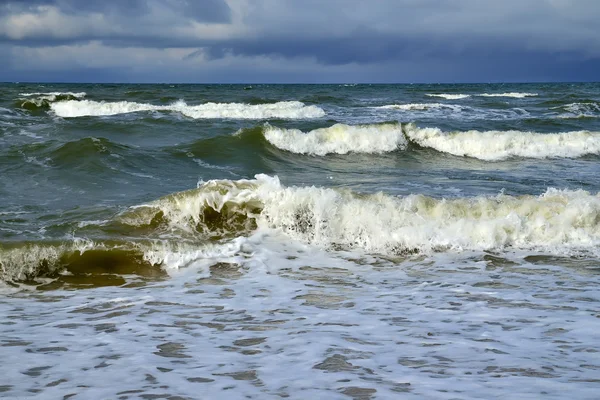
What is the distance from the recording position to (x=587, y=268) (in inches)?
265

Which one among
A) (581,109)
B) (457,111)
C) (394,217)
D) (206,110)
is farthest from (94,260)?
(581,109)

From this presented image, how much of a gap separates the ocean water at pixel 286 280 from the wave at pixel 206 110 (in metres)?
11.8

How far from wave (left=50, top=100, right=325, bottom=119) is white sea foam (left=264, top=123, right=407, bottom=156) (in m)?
8.13

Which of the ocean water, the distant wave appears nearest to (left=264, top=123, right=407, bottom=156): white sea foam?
the ocean water

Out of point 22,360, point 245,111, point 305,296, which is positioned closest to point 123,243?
point 305,296

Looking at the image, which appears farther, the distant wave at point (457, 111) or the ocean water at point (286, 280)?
the distant wave at point (457, 111)

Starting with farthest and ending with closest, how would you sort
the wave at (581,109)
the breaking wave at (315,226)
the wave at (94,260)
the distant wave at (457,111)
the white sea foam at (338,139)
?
the wave at (581,109) → the distant wave at (457,111) → the white sea foam at (338,139) → the breaking wave at (315,226) → the wave at (94,260)

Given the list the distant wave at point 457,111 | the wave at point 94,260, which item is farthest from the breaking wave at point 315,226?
the distant wave at point 457,111

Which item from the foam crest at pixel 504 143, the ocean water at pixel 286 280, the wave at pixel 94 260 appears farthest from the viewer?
the foam crest at pixel 504 143

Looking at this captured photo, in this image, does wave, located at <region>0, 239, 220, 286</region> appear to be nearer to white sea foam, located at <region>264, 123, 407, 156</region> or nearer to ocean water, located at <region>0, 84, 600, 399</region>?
ocean water, located at <region>0, 84, 600, 399</region>

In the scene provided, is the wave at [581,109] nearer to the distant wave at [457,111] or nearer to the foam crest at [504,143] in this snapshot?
the distant wave at [457,111]

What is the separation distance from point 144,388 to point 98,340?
1089 millimetres

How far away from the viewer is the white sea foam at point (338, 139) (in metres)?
16.8

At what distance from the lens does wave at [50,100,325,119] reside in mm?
26297
